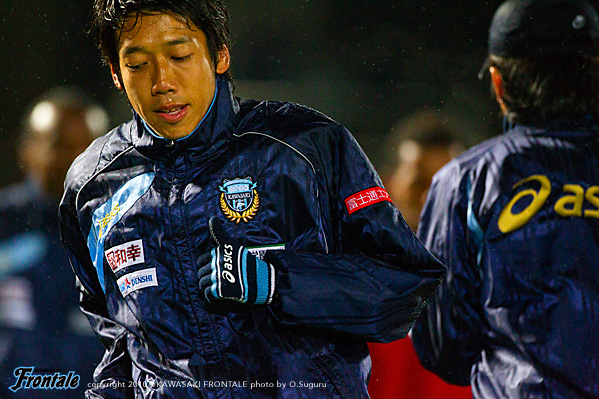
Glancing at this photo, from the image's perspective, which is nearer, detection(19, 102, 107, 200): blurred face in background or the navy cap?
the navy cap

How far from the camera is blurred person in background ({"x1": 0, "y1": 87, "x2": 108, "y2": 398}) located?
3867 mm

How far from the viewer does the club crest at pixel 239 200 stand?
2.17 m

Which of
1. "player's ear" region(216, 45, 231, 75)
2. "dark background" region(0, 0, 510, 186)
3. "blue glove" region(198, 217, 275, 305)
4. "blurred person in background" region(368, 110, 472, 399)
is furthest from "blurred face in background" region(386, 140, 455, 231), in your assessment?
"dark background" region(0, 0, 510, 186)

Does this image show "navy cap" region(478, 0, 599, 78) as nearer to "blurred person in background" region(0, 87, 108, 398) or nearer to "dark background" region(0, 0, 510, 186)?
"blurred person in background" region(0, 87, 108, 398)

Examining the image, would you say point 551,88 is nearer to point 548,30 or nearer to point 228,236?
point 548,30

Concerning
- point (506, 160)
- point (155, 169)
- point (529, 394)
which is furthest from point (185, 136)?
point (529, 394)

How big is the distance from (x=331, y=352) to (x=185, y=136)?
2.20ft

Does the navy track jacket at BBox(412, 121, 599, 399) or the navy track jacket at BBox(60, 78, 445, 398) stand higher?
the navy track jacket at BBox(60, 78, 445, 398)

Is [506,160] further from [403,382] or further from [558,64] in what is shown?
[403,382]

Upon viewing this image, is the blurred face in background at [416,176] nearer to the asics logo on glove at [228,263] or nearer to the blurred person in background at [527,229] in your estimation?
the blurred person in background at [527,229]

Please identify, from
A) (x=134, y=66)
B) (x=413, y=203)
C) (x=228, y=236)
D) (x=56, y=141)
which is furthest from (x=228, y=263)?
(x=413, y=203)

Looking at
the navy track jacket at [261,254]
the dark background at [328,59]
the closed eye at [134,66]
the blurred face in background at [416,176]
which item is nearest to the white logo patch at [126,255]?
the navy track jacket at [261,254]

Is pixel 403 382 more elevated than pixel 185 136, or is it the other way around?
pixel 185 136

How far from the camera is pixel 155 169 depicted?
227 cm
